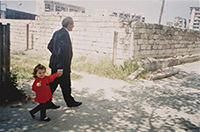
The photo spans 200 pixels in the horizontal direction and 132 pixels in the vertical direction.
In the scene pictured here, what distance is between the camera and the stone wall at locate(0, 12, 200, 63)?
862 cm

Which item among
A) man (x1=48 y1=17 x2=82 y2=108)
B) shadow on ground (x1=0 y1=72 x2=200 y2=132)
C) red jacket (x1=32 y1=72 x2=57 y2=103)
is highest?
man (x1=48 y1=17 x2=82 y2=108)

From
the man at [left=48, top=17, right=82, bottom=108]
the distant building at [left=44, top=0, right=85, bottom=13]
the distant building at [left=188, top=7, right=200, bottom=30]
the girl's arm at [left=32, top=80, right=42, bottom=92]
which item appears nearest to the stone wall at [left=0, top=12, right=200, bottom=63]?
the man at [left=48, top=17, right=82, bottom=108]

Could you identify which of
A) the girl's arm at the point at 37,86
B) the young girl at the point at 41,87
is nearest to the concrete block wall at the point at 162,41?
the young girl at the point at 41,87

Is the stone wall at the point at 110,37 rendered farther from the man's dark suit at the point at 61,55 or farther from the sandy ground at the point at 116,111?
the man's dark suit at the point at 61,55

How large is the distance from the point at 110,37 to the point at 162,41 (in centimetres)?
367

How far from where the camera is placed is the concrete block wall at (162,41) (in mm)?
8938

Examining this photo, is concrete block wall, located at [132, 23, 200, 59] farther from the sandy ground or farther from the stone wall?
the sandy ground

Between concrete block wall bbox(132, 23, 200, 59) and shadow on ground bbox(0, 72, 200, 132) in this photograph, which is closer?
shadow on ground bbox(0, 72, 200, 132)

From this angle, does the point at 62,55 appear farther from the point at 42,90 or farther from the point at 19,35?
the point at 19,35

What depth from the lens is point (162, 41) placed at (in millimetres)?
10758

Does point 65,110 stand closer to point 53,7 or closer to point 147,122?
point 147,122

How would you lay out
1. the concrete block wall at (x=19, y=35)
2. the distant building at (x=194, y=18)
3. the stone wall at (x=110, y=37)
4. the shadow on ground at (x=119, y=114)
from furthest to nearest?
the distant building at (x=194, y=18) < the concrete block wall at (x=19, y=35) < the stone wall at (x=110, y=37) < the shadow on ground at (x=119, y=114)

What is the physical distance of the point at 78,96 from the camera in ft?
16.2

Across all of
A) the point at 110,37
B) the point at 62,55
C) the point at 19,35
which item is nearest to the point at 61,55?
the point at 62,55
